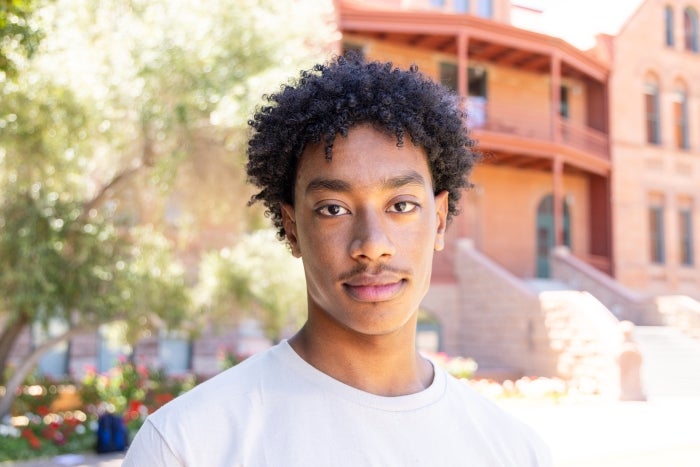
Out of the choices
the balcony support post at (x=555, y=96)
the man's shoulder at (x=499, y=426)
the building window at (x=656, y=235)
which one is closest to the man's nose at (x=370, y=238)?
the man's shoulder at (x=499, y=426)

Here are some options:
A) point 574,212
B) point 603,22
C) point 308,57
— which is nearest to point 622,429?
point 308,57

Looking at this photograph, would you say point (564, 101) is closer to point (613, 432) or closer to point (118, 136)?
point (613, 432)

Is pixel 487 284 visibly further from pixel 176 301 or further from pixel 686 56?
pixel 686 56

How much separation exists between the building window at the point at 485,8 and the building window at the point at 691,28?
7.60 m

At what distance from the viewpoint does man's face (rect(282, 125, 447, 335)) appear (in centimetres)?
168

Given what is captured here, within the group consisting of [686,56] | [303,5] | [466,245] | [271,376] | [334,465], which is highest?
[686,56]

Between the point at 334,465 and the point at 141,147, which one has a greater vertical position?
the point at 141,147

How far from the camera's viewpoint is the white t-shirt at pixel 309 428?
1.47 meters

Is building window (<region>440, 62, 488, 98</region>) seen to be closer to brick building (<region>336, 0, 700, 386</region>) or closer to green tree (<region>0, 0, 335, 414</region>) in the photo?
brick building (<region>336, 0, 700, 386</region>)

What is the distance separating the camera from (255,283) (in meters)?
10.7

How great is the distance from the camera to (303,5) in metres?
11.1

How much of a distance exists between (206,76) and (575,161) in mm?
14365

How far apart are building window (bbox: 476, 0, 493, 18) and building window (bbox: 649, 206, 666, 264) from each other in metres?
8.31

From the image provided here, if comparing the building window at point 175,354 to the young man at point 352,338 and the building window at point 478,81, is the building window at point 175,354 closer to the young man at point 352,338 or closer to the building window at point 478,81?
the building window at point 478,81
